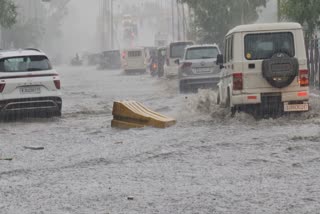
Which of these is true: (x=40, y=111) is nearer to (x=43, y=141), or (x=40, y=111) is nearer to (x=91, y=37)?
(x=43, y=141)

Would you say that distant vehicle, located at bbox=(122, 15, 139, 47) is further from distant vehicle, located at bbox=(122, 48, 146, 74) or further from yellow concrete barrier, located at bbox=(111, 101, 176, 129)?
yellow concrete barrier, located at bbox=(111, 101, 176, 129)

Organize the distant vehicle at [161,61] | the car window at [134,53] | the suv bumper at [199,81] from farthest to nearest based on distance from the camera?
the car window at [134,53]
the distant vehicle at [161,61]
the suv bumper at [199,81]

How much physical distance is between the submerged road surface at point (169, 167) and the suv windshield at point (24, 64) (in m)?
1.43

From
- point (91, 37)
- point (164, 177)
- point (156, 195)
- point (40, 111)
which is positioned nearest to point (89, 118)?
point (40, 111)

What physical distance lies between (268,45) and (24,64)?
6.16 m

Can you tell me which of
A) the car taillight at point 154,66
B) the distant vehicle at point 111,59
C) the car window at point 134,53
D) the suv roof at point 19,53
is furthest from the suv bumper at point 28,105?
the distant vehicle at point 111,59

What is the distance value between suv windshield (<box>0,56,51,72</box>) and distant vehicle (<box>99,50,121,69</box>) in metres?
59.1

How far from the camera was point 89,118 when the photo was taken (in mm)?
19234

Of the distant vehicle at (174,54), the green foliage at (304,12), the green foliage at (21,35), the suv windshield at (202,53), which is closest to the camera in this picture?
the suv windshield at (202,53)

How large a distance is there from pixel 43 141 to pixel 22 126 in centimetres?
315

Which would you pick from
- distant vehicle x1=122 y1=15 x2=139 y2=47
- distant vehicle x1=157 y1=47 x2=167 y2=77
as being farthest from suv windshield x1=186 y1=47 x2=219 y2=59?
distant vehicle x1=122 y1=15 x2=139 y2=47

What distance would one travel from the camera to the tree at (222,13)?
45000 mm

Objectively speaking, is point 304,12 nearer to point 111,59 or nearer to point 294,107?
point 294,107

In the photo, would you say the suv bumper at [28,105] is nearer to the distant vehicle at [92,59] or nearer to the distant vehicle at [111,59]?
the distant vehicle at [111,59]
